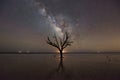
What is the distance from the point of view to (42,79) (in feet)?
25.1

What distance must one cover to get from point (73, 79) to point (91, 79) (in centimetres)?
67

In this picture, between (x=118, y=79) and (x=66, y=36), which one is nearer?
(x=118, y=79)

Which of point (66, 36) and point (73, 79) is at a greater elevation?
point (66, 36)

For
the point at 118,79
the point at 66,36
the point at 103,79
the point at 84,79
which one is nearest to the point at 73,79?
the point at 84,79

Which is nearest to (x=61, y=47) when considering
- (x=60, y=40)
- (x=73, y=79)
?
(x=60, y=40)

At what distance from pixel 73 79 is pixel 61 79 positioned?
0.46 meters

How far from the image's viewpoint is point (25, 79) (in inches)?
297

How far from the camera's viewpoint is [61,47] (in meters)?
18.0

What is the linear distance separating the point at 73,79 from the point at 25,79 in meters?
1.80

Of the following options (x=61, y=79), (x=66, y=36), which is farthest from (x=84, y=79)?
(x=66, y=36)

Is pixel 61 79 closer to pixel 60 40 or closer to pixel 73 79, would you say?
pixel 73 79

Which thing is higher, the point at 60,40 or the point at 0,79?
the point at 60,40

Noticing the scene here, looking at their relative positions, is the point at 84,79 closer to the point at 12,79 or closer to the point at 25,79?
the point at 25,79

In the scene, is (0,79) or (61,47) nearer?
(0,79)
